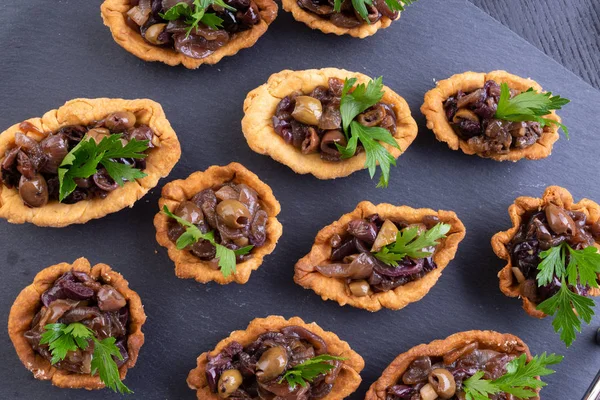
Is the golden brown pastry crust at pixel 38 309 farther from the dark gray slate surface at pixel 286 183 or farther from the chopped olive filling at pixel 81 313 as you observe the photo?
the dark gray slate surface at pixel 286 183

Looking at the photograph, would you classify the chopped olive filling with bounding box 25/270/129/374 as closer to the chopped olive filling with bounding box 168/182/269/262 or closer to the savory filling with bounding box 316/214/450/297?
the chopped olive filling with bounding box 168/182/269/262

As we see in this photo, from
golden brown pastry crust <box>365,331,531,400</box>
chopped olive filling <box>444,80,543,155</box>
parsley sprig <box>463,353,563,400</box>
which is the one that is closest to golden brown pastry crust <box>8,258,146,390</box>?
golden brown pastry crust <box>365,331,531,400</box>

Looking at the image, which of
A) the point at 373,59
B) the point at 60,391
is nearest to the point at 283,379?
the point at 60,391

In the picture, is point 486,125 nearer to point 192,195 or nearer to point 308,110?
point 308,110

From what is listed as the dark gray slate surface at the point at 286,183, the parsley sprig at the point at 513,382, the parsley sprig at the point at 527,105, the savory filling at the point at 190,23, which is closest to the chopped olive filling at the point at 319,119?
the dark gray slate surface at the point at 286,183

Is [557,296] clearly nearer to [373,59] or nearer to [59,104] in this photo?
[373,59]

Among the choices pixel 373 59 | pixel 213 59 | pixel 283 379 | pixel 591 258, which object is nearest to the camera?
pixel 283 379

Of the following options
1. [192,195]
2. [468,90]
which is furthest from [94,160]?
[468,90]
